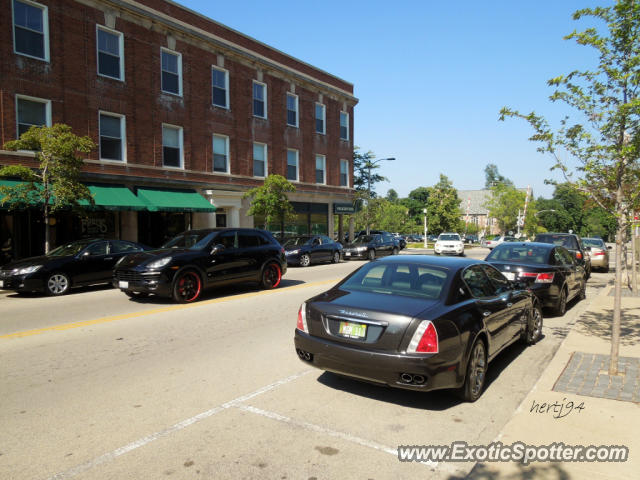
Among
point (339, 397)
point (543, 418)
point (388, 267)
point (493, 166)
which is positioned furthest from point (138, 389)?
point (493, 166)

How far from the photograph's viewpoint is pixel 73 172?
14406mm

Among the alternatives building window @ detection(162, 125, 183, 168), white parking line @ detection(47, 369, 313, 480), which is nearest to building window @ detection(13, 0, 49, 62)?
building window @ detection(162, 125, 183, 168)

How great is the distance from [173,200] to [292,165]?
10858 millimetres

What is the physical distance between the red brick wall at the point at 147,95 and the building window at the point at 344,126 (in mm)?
4519

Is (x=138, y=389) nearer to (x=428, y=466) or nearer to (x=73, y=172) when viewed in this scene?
(x=428, y=466)

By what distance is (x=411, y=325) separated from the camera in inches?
166

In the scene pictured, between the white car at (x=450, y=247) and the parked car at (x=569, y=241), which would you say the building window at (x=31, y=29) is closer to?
the parked car at (x=569, y=241)

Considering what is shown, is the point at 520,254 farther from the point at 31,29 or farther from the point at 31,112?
the point at 31,29

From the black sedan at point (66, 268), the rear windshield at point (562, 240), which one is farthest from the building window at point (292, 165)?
the black sedan at point (66, 268)

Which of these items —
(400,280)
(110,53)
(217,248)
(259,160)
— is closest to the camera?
(400,280)

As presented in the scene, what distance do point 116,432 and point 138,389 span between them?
1041 millimetres

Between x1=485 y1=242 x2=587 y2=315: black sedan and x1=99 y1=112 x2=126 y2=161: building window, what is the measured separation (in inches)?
656

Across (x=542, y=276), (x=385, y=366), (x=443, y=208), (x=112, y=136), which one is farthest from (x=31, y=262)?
(x=443, y=208)

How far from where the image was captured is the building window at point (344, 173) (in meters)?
35.2
